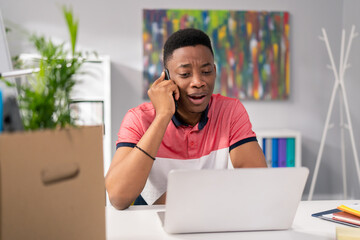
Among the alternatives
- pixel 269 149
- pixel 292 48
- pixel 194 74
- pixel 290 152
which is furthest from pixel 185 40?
pixel 292 48

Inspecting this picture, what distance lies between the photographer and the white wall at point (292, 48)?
326cm

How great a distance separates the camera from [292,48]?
355cm

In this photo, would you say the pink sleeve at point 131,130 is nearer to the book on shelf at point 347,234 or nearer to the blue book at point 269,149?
the book on shelf at point 347,234

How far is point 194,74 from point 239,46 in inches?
82.3

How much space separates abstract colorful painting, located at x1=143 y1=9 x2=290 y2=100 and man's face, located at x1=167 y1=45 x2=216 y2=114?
1886 mm

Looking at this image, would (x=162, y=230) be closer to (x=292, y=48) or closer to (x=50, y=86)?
(x=50, y=86)

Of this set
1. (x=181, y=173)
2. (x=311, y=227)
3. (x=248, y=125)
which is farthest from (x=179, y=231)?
(x=248, y=125)

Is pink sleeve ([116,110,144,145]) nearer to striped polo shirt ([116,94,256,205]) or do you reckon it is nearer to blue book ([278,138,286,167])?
striped polo shirt ([116,94,256,205])

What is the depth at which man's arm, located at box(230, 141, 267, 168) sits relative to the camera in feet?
4.76

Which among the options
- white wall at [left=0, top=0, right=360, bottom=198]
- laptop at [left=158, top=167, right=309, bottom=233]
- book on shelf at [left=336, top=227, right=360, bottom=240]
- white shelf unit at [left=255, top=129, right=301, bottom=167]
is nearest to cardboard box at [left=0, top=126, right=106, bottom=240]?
laptop at [left=158, top=167, right=309, bottom=233]

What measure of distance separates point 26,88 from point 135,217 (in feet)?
1.82

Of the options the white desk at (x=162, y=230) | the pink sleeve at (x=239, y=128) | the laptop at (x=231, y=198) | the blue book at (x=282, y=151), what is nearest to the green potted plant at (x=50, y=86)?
the laptop at (x=231, y=198)

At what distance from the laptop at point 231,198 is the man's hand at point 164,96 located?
1.88 feet

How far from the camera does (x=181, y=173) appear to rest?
0.79m
